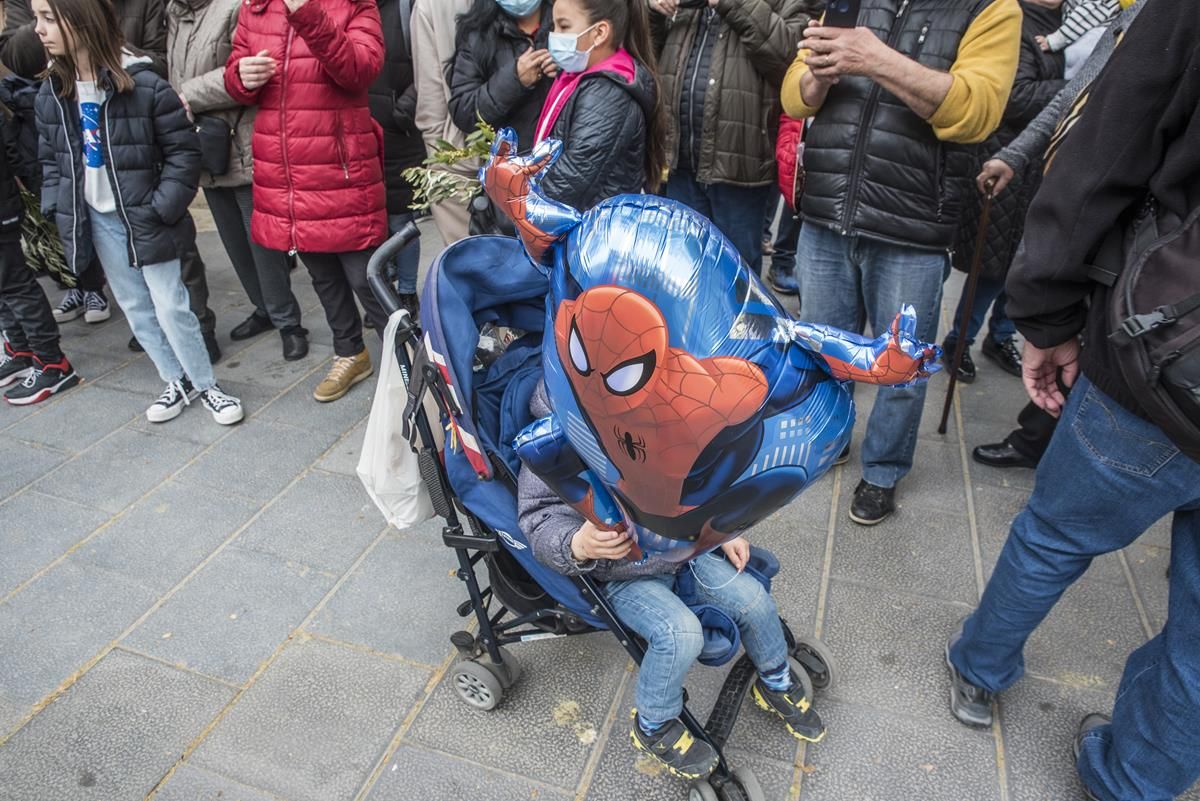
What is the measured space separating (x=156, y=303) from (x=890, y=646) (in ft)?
10.8

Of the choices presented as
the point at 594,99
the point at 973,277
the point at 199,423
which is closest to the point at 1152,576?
the point at 973,277

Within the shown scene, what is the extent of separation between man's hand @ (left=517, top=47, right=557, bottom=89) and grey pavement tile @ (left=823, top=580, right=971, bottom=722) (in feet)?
6.78

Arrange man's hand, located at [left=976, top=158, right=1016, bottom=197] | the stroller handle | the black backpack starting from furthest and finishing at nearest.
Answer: man's hand, located at [left=976, top=158, right=1016, bottom=197], the stroller handle, the black backpack

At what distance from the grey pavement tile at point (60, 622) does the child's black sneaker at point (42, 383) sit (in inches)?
59.0

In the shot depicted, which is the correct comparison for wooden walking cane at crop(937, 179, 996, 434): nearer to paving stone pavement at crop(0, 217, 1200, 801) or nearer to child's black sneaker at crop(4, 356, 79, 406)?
paving stone pavement at crop(0, 217, 1200, 801)

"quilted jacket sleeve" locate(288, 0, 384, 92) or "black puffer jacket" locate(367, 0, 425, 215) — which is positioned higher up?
"quilted jacket sleeve" locate(288, 0, 384, 92)

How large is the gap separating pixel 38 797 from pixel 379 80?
3.24 meters

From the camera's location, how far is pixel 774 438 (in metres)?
1.17

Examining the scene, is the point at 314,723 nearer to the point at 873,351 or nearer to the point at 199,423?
the point at 873,351

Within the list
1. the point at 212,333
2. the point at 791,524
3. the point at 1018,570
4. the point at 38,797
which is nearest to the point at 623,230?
the point at 1018,570

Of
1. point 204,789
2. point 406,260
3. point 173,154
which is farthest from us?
point 406,260

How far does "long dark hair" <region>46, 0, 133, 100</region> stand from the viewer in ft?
9.27

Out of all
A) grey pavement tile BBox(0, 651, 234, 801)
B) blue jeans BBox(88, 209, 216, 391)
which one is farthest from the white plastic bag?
blue jeans BBox(88, 209, 216, 391)

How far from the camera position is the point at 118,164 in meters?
3.14
